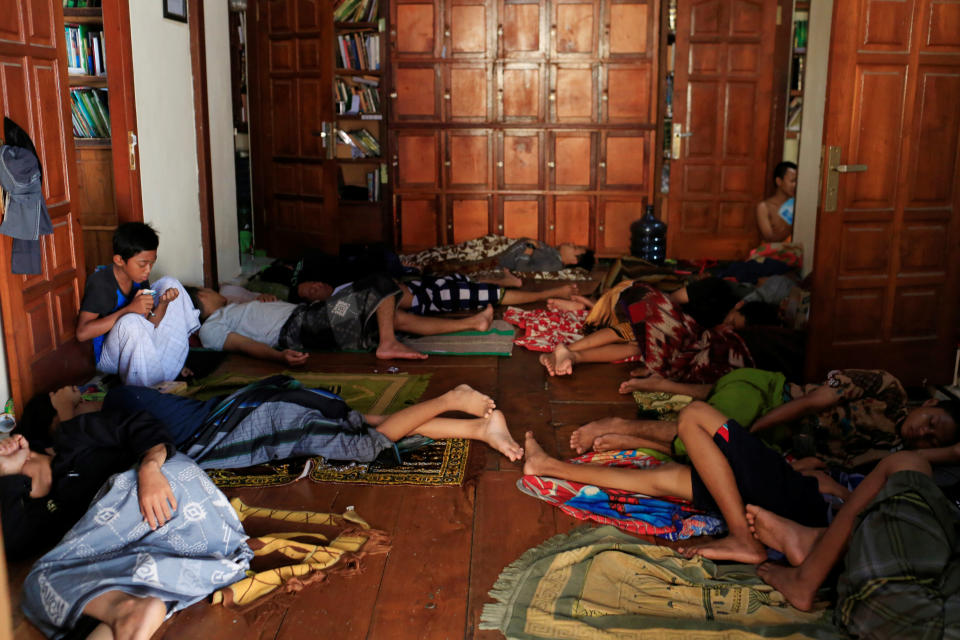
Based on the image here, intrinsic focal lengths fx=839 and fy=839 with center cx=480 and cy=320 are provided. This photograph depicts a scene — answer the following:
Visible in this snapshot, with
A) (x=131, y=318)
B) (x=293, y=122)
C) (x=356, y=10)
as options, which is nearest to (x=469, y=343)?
(x=131, y=318)

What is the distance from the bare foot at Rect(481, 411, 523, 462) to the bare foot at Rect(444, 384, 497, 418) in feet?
0.11

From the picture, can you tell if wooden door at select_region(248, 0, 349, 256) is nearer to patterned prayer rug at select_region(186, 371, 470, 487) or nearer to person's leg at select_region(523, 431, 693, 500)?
patterned prayer rug at select_region(186, 371, 470, 487)

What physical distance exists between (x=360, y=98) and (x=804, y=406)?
5.04 metres

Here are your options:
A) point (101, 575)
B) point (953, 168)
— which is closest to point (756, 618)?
point (101, 575)

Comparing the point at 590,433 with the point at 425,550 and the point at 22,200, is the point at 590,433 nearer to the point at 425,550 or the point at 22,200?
the point at 425,550

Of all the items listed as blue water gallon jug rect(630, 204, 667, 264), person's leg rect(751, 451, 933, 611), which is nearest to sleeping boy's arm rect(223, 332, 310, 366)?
person's leg rect(751, 451, 933, 611)

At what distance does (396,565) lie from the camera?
2.33 m

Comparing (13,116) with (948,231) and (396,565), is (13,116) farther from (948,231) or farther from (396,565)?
(948,231)

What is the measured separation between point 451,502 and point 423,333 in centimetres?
194

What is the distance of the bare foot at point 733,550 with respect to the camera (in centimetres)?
226

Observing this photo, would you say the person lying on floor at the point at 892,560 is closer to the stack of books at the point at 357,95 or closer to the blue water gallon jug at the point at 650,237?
the blue water gallon jug at the point at 650,237

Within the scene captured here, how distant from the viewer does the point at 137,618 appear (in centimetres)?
190

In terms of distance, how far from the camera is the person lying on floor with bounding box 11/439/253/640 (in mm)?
1947

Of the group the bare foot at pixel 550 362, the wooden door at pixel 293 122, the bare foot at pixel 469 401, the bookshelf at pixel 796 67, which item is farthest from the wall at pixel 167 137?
the bookshelf at pixel 796 67
